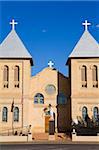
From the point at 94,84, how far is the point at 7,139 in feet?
37.1

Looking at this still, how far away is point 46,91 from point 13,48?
6.02 metres

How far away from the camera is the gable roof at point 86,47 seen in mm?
43688

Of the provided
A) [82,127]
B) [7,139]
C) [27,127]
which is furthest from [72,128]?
[7,139]

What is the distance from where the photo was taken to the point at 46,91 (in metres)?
44.0

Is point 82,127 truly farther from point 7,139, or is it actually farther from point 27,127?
point 7,139

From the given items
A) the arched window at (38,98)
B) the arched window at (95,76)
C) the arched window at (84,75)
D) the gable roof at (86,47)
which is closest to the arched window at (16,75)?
the arched window at (38,98)

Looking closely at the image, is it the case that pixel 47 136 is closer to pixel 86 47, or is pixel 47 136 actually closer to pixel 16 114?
pixel 16 114

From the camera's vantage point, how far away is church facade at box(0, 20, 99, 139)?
42.0 metres

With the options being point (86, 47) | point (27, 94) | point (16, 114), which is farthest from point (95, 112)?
point (16, 114)

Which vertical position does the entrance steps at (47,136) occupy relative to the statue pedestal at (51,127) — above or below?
below

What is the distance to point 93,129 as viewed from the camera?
136ft

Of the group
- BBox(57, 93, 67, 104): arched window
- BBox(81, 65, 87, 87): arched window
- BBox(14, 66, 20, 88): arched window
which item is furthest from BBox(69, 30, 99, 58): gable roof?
BBox(14, 66, 20, 88): arched window

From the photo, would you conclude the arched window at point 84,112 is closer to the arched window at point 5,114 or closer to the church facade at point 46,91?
the church facade at point 46,91

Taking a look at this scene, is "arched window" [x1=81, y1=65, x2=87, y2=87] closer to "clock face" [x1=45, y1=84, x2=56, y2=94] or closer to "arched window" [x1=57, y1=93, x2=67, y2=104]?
"arched window" [x1=57, y1=93, x2=67, y2=104]
